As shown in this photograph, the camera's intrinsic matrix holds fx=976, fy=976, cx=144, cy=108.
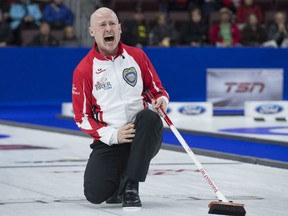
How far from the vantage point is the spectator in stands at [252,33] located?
824 inches

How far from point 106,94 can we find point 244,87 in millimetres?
11350

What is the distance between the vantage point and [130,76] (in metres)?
7.43

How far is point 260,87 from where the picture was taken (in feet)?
61.0

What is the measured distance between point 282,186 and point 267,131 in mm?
6089

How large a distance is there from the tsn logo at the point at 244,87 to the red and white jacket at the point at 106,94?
1104 centimetres

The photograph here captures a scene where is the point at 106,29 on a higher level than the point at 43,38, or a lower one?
higher

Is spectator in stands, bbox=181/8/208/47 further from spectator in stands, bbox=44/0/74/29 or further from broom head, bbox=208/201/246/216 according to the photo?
broom head, bbox=208/201/246/216

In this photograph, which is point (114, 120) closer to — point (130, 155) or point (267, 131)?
point (130, 155)

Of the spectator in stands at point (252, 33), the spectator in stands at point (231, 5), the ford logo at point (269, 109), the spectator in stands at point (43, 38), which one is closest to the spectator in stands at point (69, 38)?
the spectator in stands at point (43, 38)

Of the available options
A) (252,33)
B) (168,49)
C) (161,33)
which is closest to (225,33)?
(252,33)

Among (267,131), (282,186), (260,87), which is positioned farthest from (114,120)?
(260,87)

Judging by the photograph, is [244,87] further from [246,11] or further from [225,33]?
[246,11]

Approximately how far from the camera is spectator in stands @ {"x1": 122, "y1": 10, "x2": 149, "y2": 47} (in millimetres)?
20203

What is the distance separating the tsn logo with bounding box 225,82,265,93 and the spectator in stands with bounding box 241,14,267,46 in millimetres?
2464
